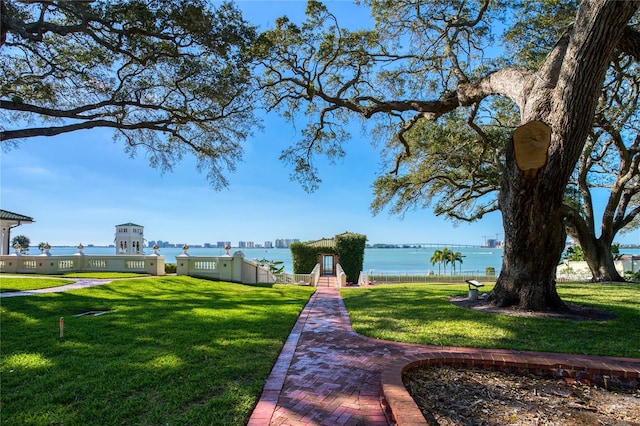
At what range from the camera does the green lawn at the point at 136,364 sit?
3240 millimetres

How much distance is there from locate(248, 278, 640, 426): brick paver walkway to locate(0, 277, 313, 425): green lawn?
0.25m

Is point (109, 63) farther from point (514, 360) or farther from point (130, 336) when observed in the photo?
point (514, 360)

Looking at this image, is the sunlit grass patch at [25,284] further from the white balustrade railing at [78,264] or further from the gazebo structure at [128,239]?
the gazebo structure at [128,239]

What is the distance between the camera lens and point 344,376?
4305 millimetres

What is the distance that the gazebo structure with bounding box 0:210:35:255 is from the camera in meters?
22.0

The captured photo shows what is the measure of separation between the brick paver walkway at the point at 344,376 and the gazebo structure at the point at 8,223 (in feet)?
80.2

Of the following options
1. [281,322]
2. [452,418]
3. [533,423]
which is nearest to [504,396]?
[533,423]

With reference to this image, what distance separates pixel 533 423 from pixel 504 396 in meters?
0.49

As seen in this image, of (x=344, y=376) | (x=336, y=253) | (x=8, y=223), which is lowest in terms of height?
(x=344, y=376)

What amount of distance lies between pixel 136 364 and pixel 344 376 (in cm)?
259

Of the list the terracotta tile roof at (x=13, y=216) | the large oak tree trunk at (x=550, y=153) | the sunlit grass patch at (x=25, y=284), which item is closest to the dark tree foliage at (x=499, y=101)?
the large oak tree trunk at (x=550, y=153)

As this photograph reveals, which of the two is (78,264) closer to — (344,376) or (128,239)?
(128,239)

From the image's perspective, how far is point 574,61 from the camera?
6.50 meters

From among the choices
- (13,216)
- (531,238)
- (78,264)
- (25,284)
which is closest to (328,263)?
(78,264)
